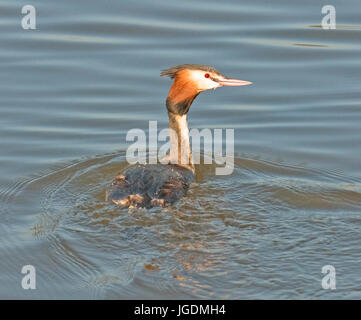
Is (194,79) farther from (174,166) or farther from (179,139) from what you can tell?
(174,166)

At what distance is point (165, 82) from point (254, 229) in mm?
4272

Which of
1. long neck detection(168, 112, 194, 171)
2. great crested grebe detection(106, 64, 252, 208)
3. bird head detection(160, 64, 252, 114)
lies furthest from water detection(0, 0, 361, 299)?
bird head detection(160, 64, 252, 114)

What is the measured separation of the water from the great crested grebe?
0.49ft

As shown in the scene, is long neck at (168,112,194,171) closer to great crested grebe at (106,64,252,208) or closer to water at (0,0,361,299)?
great crested grebe at (106,64,252,208)

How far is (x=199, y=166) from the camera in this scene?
9125 mm

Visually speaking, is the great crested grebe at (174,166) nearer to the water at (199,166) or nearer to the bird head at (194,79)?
the bird head at (194,79)

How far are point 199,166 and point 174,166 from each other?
48 centimetres

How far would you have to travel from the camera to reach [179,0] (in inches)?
530

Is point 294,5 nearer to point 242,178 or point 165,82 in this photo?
point 165,82

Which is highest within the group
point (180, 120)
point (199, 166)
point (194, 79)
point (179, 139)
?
point (194, 79)

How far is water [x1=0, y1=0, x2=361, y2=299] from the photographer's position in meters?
6.56

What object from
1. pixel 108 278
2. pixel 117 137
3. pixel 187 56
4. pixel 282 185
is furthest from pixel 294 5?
pixel 108 278

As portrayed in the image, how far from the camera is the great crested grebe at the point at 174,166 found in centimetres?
775

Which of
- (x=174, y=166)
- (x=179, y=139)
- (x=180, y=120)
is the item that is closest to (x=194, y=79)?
(x=180, y=120)
